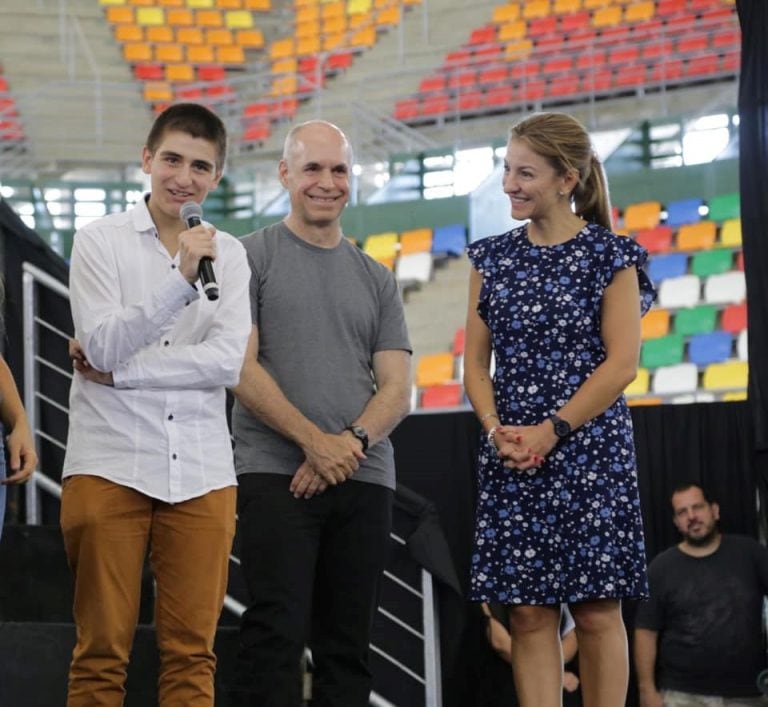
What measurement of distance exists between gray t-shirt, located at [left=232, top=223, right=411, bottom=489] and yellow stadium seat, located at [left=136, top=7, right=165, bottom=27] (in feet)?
41.0

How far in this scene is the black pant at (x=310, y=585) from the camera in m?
2.74

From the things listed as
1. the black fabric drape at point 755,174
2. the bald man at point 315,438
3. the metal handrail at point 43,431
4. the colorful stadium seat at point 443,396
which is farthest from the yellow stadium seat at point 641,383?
the bald man at point 315,438

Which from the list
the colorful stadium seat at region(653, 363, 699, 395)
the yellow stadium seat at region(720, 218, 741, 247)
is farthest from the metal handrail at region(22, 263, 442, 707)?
the yellow stadium seat at region(720, 218, 741, 247)

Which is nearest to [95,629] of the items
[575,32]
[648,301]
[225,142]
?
[225,142]

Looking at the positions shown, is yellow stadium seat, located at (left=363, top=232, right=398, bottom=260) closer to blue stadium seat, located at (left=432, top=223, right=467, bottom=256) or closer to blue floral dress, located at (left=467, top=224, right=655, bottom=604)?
blue stadium seat, located at (left=432, top=223, right=467, bottom=256)

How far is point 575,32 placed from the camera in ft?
41.6

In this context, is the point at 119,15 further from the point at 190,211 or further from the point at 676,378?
the point at 190,211

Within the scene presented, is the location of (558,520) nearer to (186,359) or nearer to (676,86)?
(186,359)

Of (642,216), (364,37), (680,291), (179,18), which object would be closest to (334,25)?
(364,37)

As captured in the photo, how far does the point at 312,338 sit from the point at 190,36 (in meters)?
12.6

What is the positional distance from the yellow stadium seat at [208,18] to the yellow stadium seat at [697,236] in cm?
697

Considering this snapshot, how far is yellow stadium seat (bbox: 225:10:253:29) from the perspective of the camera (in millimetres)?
15156

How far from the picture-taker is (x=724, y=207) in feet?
32.6

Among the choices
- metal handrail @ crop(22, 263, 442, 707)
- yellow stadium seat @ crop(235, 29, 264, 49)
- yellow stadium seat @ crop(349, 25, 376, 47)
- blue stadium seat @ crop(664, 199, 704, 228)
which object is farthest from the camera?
yellow stadium seat @ crop(235, 29, 264, 49)
